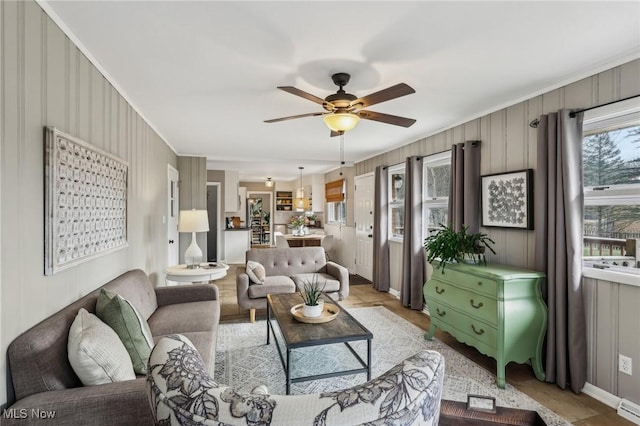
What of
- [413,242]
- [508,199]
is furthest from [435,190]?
[508,199]

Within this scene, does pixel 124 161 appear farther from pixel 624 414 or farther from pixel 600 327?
pixel 624 414

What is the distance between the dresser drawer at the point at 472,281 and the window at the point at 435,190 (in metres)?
1.08

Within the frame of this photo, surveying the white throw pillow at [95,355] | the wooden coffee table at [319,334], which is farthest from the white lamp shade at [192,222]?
the white throw pillow at [95,355]

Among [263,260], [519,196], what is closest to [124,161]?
[263,260]

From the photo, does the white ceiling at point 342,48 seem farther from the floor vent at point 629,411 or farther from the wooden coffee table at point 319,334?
the floor vent at point 629,411

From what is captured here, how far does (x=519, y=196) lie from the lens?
9.73 ft

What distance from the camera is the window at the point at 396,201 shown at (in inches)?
209

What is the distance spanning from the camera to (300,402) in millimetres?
712

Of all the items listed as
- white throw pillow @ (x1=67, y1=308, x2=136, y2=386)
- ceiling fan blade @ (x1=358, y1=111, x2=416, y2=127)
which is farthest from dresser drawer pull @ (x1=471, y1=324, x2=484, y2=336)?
white throw pillow @ (x1=67, y1=308, x2=136, y2=386)

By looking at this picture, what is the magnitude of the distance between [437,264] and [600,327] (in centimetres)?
130

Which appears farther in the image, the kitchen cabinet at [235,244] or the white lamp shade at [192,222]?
the kitchen cabinet at [235,244]

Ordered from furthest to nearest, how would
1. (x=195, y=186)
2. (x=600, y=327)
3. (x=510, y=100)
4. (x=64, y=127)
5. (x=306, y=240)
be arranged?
(x=306, y=240), (x=195, y=186), (x=510, y=100), (x=600, y=327), (x=64, y=127)

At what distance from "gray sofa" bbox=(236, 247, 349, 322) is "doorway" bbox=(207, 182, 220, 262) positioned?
3824 mm

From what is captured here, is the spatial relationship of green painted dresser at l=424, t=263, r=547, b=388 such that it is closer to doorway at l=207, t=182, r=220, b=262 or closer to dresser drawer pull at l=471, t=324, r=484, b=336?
dresser drawer pull at l=471, t=324, r=484, b=336
